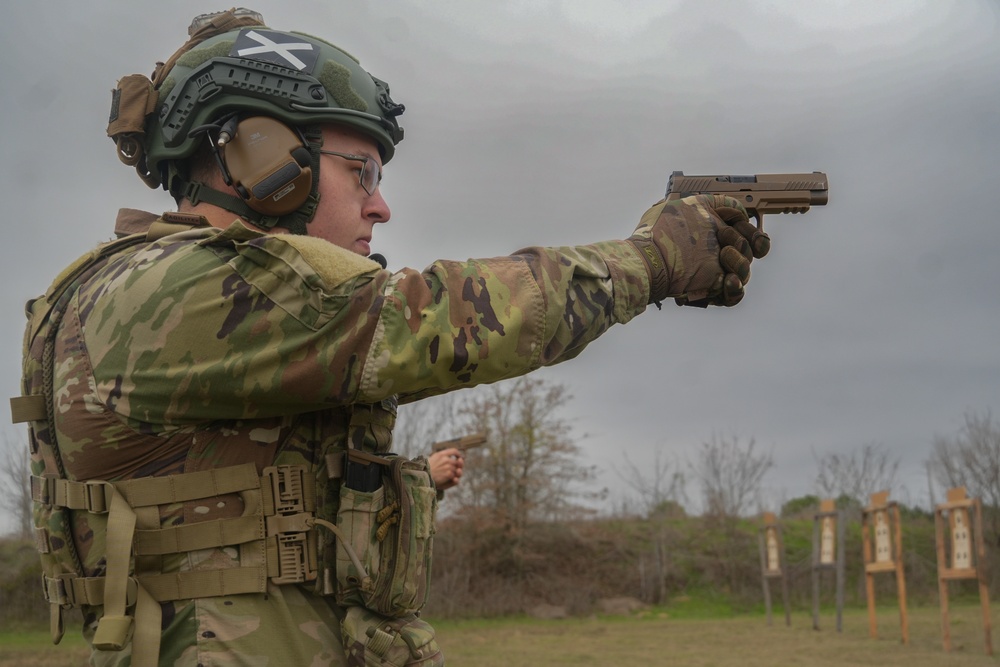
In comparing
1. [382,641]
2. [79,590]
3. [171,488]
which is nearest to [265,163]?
[171,488]

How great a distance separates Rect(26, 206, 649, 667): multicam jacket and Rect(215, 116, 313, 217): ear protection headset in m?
0.30

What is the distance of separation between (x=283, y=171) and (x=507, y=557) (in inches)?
1020

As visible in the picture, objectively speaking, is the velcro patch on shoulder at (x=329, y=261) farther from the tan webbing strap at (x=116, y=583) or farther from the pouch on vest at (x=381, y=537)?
the tan webbing strap at (x=116, y=583)

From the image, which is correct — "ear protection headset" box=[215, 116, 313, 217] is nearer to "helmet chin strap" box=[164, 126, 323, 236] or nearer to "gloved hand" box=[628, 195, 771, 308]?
"helmet chin strap" box=[164, 126, 323, 236]

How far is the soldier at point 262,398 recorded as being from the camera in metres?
1.88

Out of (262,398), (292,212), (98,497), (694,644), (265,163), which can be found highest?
(265,163)

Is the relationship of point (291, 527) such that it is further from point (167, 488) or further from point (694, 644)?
point (694, 644)

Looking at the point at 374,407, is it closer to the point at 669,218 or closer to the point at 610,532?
the point at 669,218

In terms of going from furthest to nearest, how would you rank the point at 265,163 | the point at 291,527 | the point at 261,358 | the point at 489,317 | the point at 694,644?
1. the point at 694,644
2. the point at 265,163
3. the point at 291,527
4. the point at 489,317
5. the point at 261,358

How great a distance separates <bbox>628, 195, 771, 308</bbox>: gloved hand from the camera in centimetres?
235

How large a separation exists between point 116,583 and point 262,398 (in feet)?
1.72

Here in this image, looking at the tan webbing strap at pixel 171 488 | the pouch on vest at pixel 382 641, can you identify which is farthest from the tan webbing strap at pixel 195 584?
the pouch on vest at pixel 382 641

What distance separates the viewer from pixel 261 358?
6.06 ft

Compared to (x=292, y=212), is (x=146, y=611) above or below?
below
